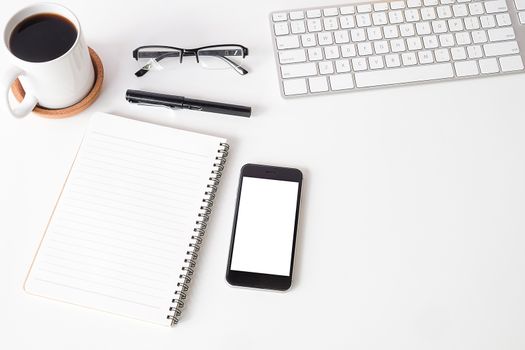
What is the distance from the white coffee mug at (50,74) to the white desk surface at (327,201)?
0.04 m

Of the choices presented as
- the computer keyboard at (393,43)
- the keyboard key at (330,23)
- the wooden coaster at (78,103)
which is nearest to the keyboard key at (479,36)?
the computer keyboard at (393,43)

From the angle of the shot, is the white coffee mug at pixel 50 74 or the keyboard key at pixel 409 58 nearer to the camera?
the white coffee mug at pixel 50 74

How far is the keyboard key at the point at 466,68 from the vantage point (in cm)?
85

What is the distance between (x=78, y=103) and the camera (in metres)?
0.80

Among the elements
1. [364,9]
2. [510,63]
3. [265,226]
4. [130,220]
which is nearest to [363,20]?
[364,9]

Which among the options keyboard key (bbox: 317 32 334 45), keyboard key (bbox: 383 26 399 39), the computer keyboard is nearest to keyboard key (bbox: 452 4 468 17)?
the computer keyboard

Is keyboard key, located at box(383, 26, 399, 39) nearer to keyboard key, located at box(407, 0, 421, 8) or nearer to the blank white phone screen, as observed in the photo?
keyboard key, located at box(407, 0, 421, 8)

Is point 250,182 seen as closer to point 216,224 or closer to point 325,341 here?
point 216,224

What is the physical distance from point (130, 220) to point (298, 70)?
329mm

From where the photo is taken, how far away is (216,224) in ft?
2.54

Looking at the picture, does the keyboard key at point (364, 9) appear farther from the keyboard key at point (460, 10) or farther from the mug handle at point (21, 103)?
the mug handle at point (21, 103)

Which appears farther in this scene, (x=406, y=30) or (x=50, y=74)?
(x=406, y=30)

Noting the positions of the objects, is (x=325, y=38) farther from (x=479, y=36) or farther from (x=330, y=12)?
(x=479, y=36)

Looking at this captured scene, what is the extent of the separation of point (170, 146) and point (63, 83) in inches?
6.5
